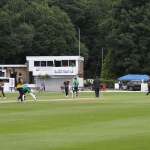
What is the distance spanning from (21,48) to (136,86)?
116ft

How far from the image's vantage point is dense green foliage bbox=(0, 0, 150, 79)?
11462 cm

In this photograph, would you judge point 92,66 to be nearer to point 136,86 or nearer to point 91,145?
point 136,86

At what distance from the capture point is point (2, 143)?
16.5m

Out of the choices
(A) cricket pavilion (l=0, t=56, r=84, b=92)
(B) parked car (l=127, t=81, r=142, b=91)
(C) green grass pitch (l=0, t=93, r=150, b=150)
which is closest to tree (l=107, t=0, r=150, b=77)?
(A) cricket pavilion (l=0, t=56, r=84, b=92)

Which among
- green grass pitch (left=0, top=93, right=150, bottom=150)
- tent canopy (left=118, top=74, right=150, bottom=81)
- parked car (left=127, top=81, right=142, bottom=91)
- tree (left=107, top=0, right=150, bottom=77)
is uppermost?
tree (left=107, top=0, right=150, bottom=77)

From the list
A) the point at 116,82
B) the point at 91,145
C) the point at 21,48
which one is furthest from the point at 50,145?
the point at 21,48

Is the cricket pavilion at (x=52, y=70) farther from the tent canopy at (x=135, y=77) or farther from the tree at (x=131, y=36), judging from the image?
the tent canopy at (x=135, y=77)

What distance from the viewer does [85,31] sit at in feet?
485

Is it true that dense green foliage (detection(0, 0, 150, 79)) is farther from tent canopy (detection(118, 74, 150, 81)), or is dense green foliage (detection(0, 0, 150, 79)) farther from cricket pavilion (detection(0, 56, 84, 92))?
cricket pavilion (detection(0, 56, 84, 92))

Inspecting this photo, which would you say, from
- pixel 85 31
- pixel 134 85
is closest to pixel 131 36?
pixel 134 85

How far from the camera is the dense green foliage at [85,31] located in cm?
11462

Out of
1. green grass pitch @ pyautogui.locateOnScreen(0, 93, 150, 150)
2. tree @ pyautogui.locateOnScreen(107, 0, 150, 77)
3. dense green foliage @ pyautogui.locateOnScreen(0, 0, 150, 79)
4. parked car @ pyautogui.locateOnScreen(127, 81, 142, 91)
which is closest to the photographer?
green grass pitch @ pyautogui.locateOnScreen(0, 93, 150, 150)

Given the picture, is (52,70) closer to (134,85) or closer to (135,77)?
(135,77)

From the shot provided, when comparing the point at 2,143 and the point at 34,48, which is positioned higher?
the point at 34,48
